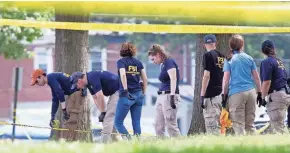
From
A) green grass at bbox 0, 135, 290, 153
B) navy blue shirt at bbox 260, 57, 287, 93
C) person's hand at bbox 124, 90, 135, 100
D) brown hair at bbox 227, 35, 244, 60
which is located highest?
brown hair at bbox 227, 35, 244, 60

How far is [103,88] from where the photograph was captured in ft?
48.9

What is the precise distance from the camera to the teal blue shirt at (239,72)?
13844 millimetres

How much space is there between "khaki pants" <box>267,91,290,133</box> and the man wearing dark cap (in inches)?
42.1

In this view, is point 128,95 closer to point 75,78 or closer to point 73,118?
point 75,78

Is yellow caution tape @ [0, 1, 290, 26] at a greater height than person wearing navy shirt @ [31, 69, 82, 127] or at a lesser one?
greater

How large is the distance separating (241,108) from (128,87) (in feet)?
6.37

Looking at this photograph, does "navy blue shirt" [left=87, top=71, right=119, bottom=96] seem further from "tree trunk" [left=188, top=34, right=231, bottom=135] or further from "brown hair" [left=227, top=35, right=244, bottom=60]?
"brown hair" [left=227, top=35, right=244, bottom=60]

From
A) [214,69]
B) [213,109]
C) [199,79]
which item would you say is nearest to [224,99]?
[213,109]

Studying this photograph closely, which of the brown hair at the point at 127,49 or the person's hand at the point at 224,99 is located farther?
the brown hair at the point at 127,49

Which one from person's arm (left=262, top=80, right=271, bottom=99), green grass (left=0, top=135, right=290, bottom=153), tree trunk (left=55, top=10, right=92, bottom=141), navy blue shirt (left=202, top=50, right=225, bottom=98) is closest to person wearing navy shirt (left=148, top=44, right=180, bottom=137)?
navy blue shirt (left=202, top=50, right=225, bottom=98)

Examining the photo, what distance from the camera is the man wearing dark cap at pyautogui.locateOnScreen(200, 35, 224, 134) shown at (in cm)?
1423

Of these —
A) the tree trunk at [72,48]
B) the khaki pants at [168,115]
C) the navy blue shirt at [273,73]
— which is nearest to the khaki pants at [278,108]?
the navy blue shirt at [273,73]

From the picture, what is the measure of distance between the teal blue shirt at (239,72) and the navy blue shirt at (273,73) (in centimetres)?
94

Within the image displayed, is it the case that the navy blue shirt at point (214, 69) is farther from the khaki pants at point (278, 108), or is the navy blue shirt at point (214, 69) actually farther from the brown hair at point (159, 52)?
the khaki pants at point (278, 108)
